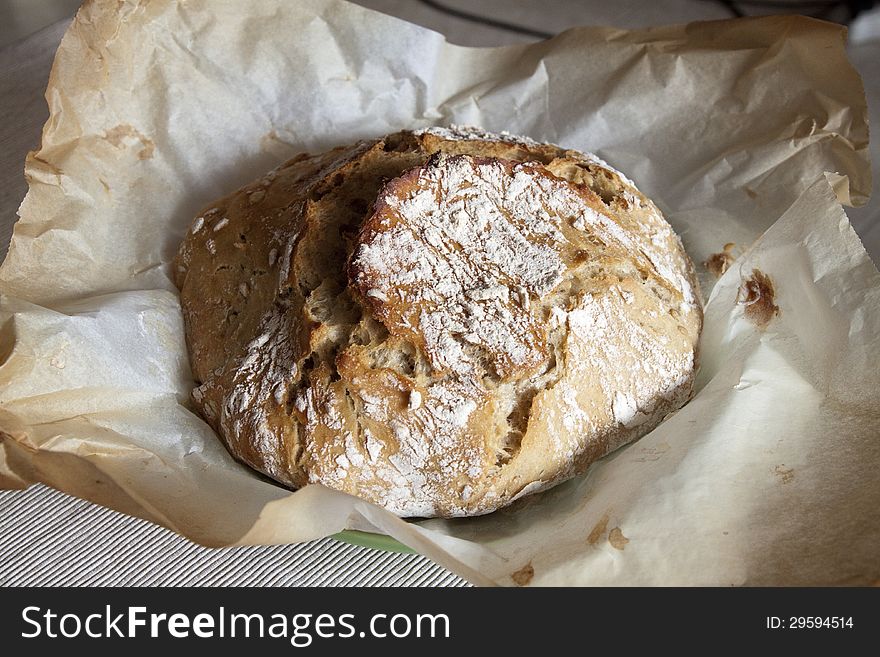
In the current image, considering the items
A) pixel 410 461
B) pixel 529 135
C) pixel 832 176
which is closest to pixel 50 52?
pixel 529 135

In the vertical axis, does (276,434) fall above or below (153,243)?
below

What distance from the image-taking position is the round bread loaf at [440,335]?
111 centimetres

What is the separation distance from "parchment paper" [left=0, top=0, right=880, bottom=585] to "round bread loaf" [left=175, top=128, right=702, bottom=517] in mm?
60

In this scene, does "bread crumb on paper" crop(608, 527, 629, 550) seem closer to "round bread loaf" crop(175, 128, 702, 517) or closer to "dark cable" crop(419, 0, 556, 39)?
"round bread loaf" crop(175, 128, 702, 517)

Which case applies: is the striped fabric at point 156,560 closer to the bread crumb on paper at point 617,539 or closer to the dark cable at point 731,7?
the bread crumb on paper at point 617,539

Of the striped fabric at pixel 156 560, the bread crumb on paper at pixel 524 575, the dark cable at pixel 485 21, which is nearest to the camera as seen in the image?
the bread crumb on paper at pixel 524 575

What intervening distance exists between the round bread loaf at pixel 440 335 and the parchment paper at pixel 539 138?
0.06 meters

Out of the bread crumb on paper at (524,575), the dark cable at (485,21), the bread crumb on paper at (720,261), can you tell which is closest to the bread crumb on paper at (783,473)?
the bread crumb on paper at (524,575)

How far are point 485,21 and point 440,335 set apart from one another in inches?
65.7

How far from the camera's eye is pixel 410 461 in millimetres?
1106

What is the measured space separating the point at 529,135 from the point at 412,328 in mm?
688

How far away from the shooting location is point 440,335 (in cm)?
111

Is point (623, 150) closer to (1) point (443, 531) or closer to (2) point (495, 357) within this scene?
(2) point (495, 357)

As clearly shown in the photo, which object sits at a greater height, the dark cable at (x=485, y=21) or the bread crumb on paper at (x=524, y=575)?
the dark cable at (x=485, y=21)
